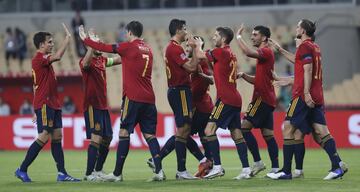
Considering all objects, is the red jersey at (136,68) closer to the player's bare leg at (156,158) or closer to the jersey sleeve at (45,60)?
the player's bare leg at (156,158)

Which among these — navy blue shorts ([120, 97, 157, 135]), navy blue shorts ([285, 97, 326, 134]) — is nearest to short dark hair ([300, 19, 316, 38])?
navy blue shorts ([285, 97, 326, 134])

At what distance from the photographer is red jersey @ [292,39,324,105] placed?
15609mm

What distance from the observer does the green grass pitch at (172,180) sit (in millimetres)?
14578

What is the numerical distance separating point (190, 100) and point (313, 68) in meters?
2.18

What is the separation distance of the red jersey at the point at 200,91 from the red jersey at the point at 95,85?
1638 mm

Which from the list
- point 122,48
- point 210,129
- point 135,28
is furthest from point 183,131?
point 135,28

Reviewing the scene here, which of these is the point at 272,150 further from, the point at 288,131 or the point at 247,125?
the point at 288,131

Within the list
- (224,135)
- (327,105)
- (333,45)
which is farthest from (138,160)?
(333,45)

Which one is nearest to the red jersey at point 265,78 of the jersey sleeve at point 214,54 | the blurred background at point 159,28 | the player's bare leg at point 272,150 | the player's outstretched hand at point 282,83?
the player's outstretched hand at point 282,83

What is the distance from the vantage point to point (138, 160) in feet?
74.7

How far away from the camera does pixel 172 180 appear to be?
16328mm

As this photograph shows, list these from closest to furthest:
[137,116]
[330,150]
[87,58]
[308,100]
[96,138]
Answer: [308,100] → [330,150] → [137,116] → [87,58] → [96,138]

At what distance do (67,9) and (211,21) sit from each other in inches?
222

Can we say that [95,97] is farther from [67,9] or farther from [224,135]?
[67,9]
